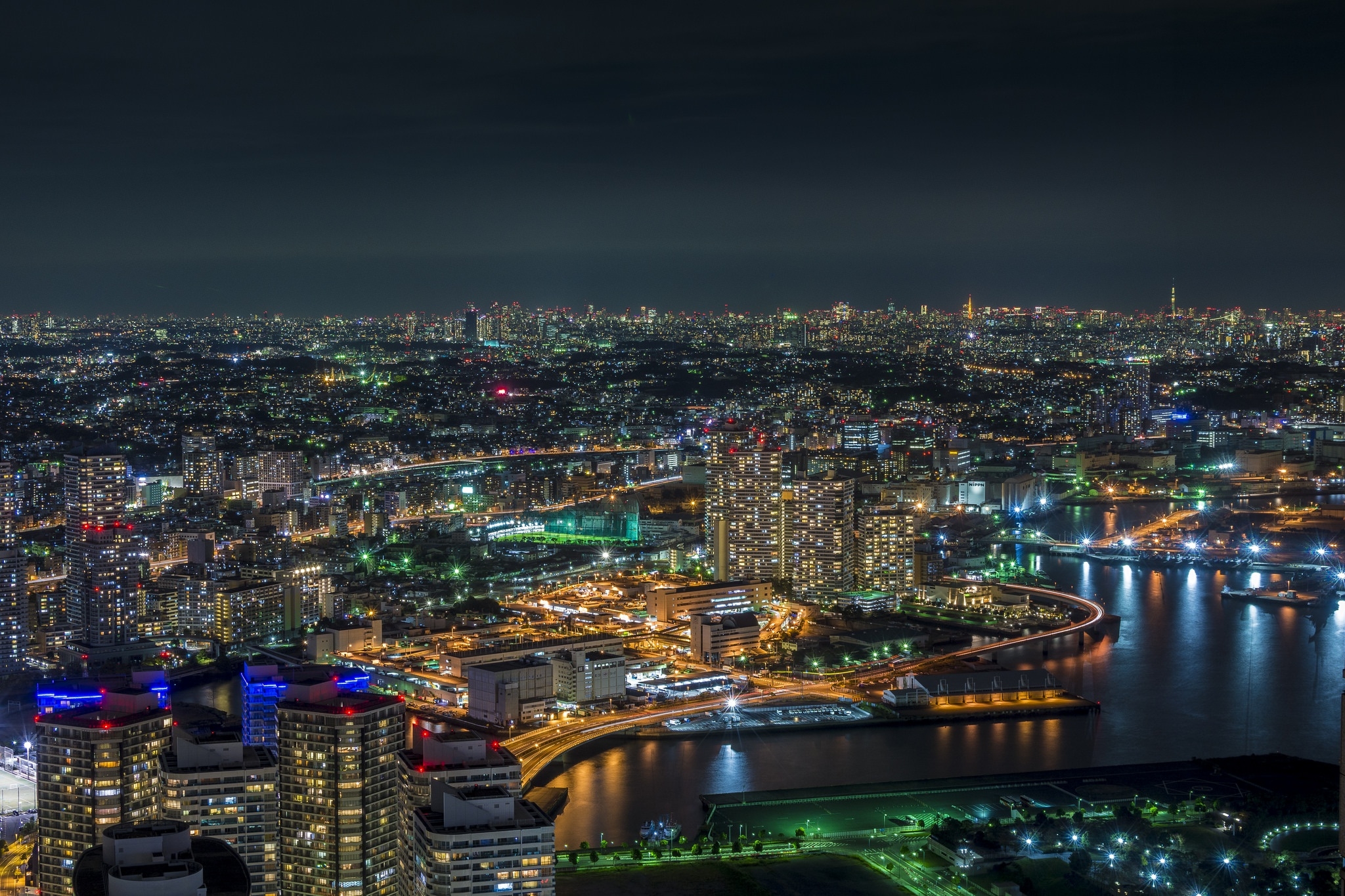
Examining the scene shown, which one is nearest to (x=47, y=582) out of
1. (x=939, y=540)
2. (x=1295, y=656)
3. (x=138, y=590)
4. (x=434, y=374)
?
(x=138, y=590)

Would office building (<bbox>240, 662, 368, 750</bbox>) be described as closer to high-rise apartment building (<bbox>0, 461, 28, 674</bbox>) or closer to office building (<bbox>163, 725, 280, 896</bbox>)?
office building (<bbox>163, 725, 280, 896</bbox>)

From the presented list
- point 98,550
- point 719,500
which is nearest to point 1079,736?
point 719,500

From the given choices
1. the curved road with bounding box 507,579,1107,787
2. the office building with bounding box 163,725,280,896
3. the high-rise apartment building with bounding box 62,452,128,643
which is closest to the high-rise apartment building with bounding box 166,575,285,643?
the high-rise apartment building with bounding box 62,452,128,643

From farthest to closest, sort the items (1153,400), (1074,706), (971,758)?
1. (1153,400)
2. (1074,706)
3. (971,758)

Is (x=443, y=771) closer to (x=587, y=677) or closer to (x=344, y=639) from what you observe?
(x=587, y=677)

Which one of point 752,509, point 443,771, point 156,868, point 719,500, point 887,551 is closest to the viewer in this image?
point 156,868

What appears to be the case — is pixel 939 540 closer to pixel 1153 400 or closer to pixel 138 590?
pixel 138 590
